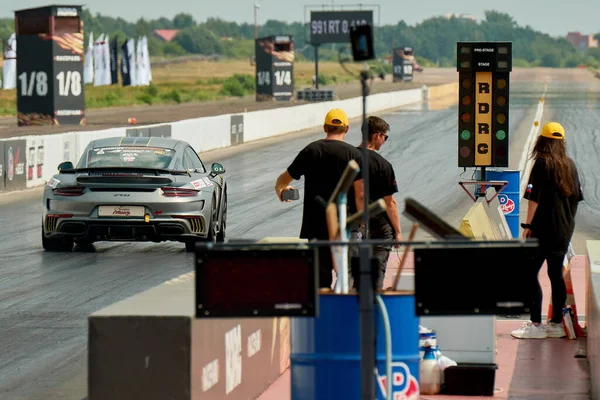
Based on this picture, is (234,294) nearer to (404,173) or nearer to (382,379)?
(382,379)

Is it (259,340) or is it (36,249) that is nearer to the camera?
(259,340)

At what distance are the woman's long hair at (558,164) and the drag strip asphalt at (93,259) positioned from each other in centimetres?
373

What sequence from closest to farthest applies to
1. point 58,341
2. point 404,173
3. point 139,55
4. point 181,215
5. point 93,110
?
point 58,341 → point 181,215 → point 404,173 → point 93,110 → point 139,55

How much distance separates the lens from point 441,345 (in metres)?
9.04

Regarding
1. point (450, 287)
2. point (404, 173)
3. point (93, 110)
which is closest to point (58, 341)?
point (450, 287)

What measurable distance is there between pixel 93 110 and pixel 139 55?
807 cm

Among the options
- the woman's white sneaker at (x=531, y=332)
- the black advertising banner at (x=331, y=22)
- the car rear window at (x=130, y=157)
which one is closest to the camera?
the woman's white sneaker at (x=531, y=332)

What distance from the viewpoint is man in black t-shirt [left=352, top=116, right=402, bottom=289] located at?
9.77m

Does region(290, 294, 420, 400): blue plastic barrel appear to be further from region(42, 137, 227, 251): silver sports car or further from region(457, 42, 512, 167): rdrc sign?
region(457, 42, 512, 167): rdrc sign

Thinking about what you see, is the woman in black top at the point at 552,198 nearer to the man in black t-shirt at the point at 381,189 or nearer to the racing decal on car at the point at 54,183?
the man in black t-shirt at the point at 381,189

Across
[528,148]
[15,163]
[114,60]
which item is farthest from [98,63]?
[15,163]

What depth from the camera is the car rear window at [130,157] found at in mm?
Answer: 16719

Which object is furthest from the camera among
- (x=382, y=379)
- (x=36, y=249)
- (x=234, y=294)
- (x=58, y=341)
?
(x=36, y=249)

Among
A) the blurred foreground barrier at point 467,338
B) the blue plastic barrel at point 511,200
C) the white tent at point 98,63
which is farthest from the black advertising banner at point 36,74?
the blurred foreground barrier at point 467,338
